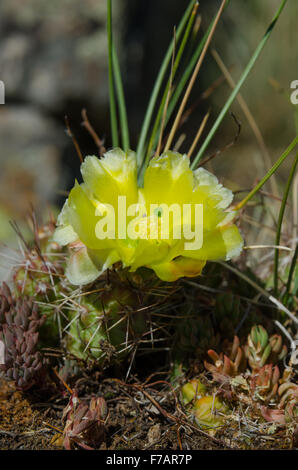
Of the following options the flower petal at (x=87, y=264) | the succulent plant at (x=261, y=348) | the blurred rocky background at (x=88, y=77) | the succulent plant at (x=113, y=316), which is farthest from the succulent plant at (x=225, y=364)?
the blurred rocky background at (x=88, y=77)

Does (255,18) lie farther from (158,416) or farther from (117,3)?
(158,416)

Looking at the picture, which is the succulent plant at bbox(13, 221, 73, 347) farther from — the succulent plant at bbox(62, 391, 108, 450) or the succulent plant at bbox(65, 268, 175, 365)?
the succulent plant at bbox(62, 391, 108, 450)

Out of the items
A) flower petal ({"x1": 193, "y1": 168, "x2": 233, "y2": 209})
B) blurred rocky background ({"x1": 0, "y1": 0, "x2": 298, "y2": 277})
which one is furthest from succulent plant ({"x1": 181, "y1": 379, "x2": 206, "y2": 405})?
blurred rocky background ({"x1": 0, "y1": 0, "x2": 298, "y2": 277})

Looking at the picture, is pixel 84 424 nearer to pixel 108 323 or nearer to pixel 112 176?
pixel 108 323

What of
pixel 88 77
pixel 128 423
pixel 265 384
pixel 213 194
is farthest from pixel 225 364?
pixel 88 77

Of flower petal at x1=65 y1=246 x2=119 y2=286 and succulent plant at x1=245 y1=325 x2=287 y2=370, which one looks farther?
succulent plant at x1=245 y1=325 x2=287 y2=370

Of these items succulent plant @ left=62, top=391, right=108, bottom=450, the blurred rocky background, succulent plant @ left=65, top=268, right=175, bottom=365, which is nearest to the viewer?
succulent plant @ left=62, top=391, right=108, bottom=450

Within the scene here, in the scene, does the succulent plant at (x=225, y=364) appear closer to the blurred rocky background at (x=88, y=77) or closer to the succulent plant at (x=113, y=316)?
the succulent plant at (x=113, y=316)
